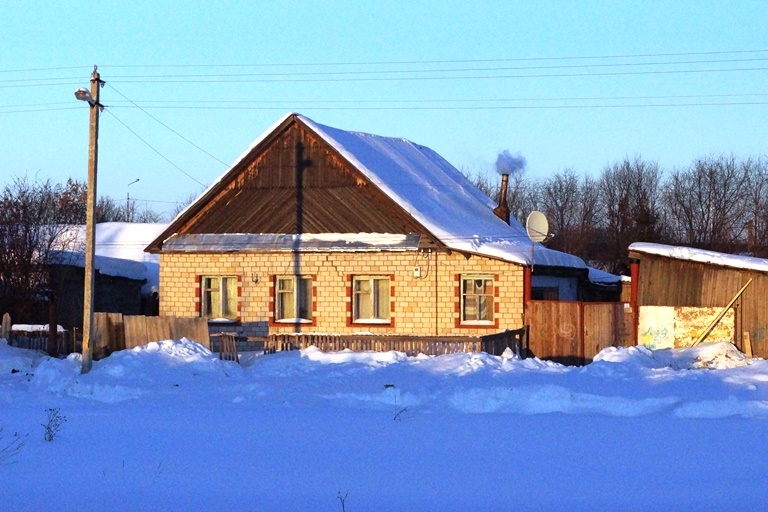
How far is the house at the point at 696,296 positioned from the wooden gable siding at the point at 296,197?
682 cm

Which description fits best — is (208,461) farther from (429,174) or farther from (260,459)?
(429,174)

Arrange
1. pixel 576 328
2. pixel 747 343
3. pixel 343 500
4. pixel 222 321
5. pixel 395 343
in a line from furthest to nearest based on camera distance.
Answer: pixel 222 321 < pixel 576 328 < pixel 747 343 < pixel 395 343 < pixel 343 500

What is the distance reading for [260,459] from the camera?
12492mm

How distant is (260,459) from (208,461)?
0.65 m

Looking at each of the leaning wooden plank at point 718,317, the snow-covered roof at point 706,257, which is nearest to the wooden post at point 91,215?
the snow-covered roof at point 706,257

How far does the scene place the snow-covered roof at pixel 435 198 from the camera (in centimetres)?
2633

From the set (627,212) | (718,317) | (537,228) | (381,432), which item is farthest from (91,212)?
(627,212)

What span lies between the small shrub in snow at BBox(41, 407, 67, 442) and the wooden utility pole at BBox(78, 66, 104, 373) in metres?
A: 4.14

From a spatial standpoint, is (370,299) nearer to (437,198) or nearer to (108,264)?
(437,198)

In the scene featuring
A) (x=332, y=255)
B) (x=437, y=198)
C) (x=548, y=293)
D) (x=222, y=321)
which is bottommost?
(x=222, y=321)

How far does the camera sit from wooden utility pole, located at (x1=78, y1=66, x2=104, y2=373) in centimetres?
2091

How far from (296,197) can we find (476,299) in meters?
5.88

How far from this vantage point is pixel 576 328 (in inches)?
976

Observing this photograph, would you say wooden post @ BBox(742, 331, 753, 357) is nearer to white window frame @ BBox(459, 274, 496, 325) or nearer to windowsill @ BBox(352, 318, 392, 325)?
white window frame @ BBox(459, 274, 496, 325)
